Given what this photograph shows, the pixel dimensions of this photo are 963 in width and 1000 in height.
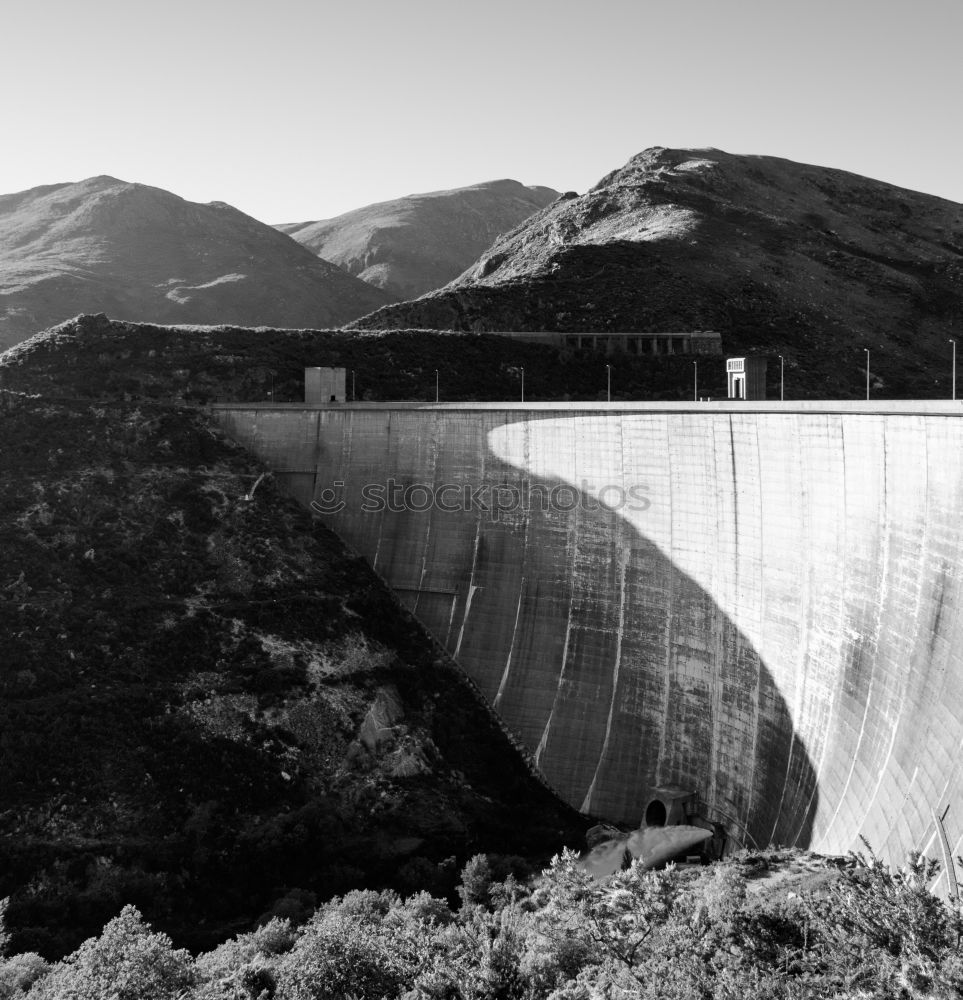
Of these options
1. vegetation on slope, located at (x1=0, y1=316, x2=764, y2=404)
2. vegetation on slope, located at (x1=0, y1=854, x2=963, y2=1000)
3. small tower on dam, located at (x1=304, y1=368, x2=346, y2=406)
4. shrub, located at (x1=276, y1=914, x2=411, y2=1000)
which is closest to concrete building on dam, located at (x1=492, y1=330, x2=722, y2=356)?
vegetation on slope, located at (x1=0, y1=316, x2=764, y2=404)

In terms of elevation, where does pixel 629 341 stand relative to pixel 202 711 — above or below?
above

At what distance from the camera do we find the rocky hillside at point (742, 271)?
270ft

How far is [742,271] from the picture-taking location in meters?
93.4

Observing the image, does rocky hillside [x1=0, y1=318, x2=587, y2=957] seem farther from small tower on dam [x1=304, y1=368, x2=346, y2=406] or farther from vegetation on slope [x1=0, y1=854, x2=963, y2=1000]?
small tower on dam [x1=304, y1=368, x2=346, y2=406]

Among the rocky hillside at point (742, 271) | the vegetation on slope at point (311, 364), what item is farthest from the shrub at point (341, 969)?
the rocky hillside at point (742, 271)

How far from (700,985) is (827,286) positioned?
280 feet

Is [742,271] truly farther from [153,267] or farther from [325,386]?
[153,267]

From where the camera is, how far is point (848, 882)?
20422mm

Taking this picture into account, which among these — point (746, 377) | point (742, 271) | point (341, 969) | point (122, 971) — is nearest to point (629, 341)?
point (742, 271)

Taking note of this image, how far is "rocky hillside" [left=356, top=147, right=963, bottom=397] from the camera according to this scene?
3243 inches

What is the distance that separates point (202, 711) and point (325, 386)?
2377 cm

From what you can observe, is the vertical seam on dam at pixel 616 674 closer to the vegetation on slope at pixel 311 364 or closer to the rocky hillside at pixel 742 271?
the vegetation on slope at pixel 311 364

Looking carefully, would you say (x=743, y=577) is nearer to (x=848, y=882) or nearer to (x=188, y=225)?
(x=848, y=882)

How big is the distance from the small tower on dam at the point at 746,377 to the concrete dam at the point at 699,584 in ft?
33.0
